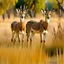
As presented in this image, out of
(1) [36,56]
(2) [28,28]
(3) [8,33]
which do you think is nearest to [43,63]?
(1) [36,56]

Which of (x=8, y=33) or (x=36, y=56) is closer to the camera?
(x=36, y=56)

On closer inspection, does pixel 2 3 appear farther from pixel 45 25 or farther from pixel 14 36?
pixel 45 25

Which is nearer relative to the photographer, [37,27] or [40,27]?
[40,27]

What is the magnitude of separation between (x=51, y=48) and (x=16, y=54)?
2.91 m

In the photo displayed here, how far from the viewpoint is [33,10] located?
33875 mm

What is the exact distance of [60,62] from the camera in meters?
8.79

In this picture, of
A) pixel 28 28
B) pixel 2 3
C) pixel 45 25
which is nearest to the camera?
pixel 45 25

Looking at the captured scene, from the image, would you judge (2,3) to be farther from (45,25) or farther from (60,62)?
(60,62)

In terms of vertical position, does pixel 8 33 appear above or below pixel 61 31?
below

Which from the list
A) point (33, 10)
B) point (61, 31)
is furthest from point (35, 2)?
point (61, 31)

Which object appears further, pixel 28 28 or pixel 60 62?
pixel 28 28

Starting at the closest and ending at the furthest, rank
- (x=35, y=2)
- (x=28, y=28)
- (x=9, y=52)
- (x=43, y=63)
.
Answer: (x=43, y=63)
(x=9, y=52)
(x=28, y=28)
(x=35, y=2)

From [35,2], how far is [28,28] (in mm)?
17063

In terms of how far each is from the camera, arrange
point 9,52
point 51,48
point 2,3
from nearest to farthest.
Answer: point 9,52
point 51,48
point 2,3
